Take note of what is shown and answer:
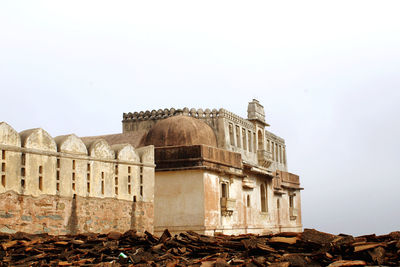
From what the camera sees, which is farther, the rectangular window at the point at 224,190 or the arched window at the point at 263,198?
the arched window at the point at 263,198

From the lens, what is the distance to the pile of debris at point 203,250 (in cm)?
780

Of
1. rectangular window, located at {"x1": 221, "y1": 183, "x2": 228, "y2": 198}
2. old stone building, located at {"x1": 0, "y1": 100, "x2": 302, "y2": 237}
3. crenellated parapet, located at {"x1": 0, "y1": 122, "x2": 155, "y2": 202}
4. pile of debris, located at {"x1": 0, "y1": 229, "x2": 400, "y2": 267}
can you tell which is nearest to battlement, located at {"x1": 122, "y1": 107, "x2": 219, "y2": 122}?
old stone building, located at {"x1": 0, "y1": 100, "x2": 302, "y2": 237}

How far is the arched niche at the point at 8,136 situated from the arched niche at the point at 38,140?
0.25m

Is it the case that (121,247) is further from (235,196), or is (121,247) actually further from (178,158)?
(235,196)

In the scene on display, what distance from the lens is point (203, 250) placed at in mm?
9109

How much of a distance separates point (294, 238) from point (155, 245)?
7.63ft

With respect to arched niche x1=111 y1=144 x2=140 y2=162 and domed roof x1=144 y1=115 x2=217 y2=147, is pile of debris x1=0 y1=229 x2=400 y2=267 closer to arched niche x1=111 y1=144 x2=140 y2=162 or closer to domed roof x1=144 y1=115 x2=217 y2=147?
arched niche x1=111 y1=144 x2=140 y2=162

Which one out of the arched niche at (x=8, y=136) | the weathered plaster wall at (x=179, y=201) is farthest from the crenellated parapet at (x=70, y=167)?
the weathered plaster wall at (x=179, y=201)

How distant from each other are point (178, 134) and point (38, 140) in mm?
8315

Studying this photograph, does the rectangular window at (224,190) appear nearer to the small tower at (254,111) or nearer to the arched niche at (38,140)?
the small tower at (254,111)

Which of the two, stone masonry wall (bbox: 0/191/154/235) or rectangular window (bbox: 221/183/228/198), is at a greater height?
rectangular window (bbox: 221/183/228/198)

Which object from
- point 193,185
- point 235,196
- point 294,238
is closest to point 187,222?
point 193,185

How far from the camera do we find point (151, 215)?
643 inches

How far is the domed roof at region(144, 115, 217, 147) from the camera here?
21078 millimetres
